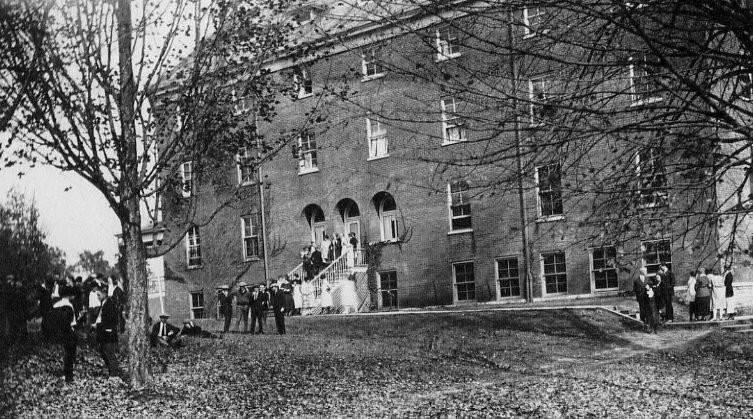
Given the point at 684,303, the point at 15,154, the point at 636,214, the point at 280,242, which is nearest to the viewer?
the point at 636,214

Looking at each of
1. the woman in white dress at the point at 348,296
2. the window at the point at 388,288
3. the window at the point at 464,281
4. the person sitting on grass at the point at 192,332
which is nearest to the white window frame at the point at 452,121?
the window at the point at 464,281

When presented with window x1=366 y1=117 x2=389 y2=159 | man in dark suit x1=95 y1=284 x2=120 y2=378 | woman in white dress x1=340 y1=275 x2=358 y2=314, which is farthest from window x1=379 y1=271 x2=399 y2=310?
man in dark suit x1=95 y1=284 x2=120 y2=378

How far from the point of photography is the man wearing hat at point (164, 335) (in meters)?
19.7

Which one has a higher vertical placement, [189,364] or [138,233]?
[138,233]

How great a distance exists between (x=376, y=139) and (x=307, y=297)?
7414 millimetres

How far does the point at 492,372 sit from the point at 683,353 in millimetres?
5315

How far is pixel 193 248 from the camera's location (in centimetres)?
4216

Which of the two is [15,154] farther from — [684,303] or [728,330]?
[684,303]

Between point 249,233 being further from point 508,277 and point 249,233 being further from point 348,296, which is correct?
point 508,277

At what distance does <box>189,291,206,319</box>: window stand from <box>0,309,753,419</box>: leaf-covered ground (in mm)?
19081

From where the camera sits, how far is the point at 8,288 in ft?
69.2

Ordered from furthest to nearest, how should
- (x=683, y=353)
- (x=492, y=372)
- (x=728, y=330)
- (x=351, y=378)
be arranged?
(x=728, y=330)
(x=683, y=353)
(x=492, y=372)
(x=351, y=378)

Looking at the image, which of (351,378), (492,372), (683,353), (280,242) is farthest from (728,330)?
(280,242)

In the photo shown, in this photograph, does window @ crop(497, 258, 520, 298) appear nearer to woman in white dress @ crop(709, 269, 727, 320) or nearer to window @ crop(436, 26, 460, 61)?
woman in white dress @ crop(709, 269, 727, 320)
